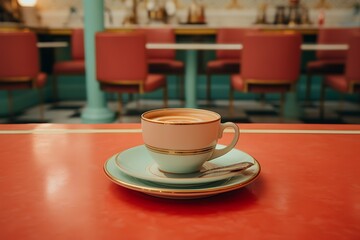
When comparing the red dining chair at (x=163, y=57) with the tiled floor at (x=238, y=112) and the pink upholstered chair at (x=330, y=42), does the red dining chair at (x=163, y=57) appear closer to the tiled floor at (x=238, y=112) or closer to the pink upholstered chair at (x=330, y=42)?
the tiled floor at (x=238, y=112)

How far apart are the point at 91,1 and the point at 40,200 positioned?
363 cm

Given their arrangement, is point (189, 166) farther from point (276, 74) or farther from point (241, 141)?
point (276, 74)

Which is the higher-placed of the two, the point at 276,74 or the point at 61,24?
the point at 61,24

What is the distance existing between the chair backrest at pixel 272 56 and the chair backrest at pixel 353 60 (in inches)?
16.8

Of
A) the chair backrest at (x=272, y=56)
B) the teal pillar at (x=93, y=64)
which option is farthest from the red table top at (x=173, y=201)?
the teal pillar at (x=93, y=64)

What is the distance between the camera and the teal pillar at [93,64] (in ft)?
12.8

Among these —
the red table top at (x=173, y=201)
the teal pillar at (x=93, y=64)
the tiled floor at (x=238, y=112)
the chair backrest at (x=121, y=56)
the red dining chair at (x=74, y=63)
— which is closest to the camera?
the red table top at (x=173, y=201)

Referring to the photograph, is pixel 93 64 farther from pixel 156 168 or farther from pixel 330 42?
pixel 156 168

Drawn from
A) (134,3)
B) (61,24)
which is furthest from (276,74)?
(61,24)

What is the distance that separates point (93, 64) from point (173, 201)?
3.58 meters

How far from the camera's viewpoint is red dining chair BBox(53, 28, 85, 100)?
15.9 feet

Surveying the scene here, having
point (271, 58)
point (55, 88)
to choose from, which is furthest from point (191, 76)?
point (55, 88)

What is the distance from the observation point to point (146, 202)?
0.50 meters

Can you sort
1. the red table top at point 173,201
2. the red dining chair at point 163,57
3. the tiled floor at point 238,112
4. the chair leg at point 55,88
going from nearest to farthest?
the red table top at point 173,201 < the tiled floor at point 238,112 < the red dining chair at point 163,57 < the chair leg at point 55,88
